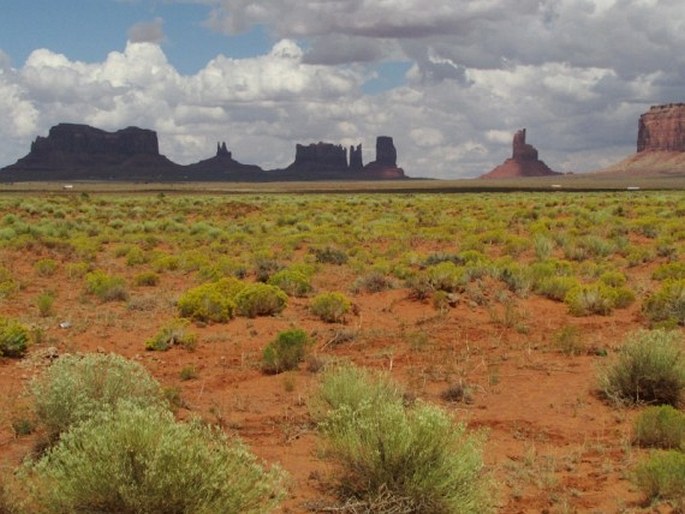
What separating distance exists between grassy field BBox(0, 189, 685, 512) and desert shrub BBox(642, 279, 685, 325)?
36 millimetres

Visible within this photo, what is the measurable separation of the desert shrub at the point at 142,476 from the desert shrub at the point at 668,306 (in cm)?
954

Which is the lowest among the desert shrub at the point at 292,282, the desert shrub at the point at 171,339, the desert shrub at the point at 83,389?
the desert shrub at the point at 171,339

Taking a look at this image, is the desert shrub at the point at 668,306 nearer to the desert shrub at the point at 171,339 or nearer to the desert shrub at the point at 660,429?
the desert shrub at the point at 660,429

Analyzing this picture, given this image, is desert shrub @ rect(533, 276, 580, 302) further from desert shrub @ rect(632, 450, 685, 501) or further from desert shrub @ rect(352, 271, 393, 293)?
desert shrub @ rect(632, 450, 685, 501)

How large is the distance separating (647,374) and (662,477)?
2948mm

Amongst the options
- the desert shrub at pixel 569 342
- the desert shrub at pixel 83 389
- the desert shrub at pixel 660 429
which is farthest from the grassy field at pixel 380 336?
the desert shrub at pixel 83 389

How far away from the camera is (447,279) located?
15.8m

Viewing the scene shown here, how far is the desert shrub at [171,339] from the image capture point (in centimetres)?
1147

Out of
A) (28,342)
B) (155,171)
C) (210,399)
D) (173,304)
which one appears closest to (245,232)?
(173,304)

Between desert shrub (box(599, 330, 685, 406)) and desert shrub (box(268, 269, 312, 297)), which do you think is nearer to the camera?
desert shrub (box(599, 330, 685, 406))

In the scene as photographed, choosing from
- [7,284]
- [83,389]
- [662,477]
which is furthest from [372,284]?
[662,477]

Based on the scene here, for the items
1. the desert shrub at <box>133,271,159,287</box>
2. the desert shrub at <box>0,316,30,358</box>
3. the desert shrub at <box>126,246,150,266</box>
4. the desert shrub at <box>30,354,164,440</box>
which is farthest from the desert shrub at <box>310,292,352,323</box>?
the desert shrub at <box>126,246,150,266</box>

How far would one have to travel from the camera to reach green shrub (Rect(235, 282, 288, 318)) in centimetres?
1405

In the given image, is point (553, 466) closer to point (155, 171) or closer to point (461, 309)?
Answer: point (461, 309)
